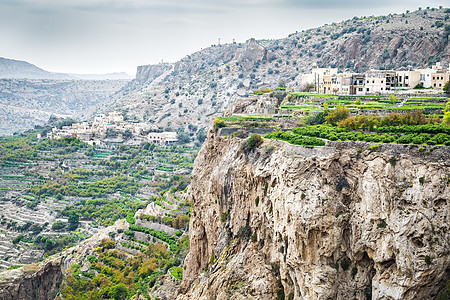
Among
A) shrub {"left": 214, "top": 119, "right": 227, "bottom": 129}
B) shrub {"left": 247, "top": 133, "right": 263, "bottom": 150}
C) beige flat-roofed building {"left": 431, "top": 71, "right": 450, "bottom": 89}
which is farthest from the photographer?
beige flat-roofed building {"left": 431, "top": 71, "right": 450, "bottom": 89}

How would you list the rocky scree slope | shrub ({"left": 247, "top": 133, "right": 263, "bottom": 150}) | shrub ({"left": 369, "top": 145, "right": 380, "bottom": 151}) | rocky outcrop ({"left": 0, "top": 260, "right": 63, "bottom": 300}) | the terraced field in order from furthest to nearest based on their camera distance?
1. the rocky scree slope
2. the terraced field
3. rocky outcrop ({"left": 0, "top": 260, "right": 63, "bottom": 300})
4. shrub ({"left": 247, "top": 133, "right": 263, "bottom": 150})
5. shrub ({"left": 369, "top": 145, "right": 380, "bottom": 151})

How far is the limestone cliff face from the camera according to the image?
20.3 m

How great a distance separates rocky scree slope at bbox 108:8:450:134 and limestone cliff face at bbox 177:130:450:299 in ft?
230

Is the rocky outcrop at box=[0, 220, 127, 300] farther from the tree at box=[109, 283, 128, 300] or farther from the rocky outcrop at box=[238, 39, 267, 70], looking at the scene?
the rocky outcrop at box=[238, 39, 267, 70]

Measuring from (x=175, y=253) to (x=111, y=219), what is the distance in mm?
28142

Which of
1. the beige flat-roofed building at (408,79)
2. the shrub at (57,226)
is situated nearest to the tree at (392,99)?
the beige flat-roofed building at (408,79)

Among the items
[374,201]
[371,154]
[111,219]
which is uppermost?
[371,154]

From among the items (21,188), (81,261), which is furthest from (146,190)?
(81,261)

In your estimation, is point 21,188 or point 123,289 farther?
point 21,188

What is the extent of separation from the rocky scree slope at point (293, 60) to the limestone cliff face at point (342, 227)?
70.1 meters

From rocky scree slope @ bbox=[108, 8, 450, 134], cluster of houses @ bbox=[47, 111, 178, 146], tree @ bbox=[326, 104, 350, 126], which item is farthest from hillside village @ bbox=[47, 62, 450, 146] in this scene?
cluster of houses @ bbox=[47, 111, 178, 146]

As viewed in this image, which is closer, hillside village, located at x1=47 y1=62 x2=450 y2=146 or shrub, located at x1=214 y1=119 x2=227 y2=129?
shrub, located at x1=214 y1=119 x2=227 y2=129

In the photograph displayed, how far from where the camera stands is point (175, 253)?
1822 inches

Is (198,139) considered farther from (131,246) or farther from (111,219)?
(131,246)
